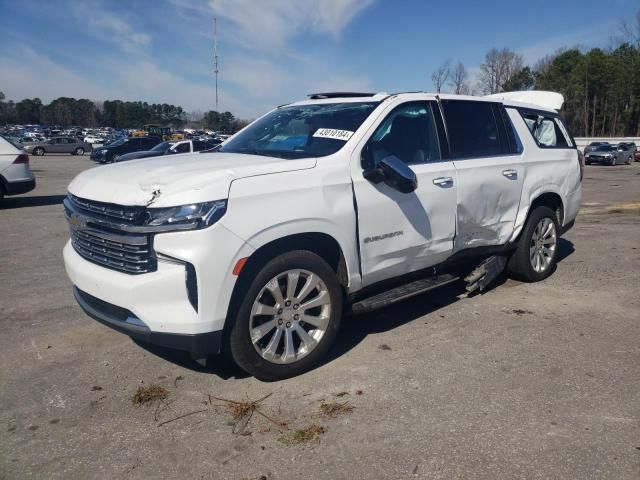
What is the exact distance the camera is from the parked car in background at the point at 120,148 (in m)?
30.7

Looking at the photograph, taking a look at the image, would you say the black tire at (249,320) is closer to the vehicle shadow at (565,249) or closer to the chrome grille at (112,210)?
the chrome grille at (112,210)

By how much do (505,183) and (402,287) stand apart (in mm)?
1612

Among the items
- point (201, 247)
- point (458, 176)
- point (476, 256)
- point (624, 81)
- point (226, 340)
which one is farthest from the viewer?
point (624, 81)

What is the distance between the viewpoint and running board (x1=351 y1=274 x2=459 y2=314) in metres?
3.90

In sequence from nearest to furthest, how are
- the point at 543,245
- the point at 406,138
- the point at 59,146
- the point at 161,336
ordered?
the point at 161,336, the point at 406,138, the point at 543,245, the point at 59,146

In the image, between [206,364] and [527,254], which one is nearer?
[206,364]

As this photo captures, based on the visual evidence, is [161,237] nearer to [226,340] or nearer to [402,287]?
[226,340]

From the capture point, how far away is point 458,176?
4.47m

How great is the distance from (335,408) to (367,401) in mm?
221

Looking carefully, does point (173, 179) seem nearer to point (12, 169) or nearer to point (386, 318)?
point (386, 318)

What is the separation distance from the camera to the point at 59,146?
137 feet

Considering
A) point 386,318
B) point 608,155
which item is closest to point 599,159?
point 608,155

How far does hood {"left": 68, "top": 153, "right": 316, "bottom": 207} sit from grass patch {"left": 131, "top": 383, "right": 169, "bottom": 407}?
1225 millimetres

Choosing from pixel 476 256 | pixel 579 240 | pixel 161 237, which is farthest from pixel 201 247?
pixel 579 240
